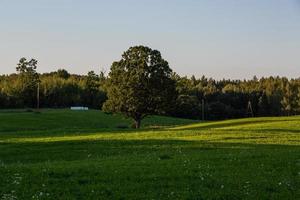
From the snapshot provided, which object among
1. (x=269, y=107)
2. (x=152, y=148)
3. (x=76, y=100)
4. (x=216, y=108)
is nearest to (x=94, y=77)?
(x=76, y=100)

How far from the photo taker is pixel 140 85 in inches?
3093

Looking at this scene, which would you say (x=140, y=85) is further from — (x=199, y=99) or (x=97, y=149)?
(x=199, y=99)

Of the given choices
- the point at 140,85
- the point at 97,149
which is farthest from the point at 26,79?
the point at 97,149

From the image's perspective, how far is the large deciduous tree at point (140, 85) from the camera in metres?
77.9

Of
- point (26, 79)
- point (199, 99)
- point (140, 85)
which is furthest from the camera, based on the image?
point (199, 99)

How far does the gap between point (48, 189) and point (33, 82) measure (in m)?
127

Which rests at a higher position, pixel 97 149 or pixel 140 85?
pixel 140 85

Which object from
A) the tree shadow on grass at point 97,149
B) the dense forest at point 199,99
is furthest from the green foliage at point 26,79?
the tree shadow on grass at point 97,149

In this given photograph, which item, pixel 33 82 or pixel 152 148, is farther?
pixel 33 82

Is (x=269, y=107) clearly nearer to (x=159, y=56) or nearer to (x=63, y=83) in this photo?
(x=63, y=83)

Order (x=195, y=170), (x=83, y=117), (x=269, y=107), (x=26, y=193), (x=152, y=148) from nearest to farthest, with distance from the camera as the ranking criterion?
(x=26, y=193) → (x=195, y=170) → (x=152, y=148) → (x=83, y=117) → (x=269, y=107)

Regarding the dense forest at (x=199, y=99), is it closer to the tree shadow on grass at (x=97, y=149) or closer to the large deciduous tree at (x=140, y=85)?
the large deciduous tree at (x=140, y=85)

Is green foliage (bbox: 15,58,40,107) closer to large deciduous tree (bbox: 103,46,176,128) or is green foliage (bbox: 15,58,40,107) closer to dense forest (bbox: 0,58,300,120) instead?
dense forest (bbox: 0,58,300,120)

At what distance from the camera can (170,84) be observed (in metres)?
79.9
